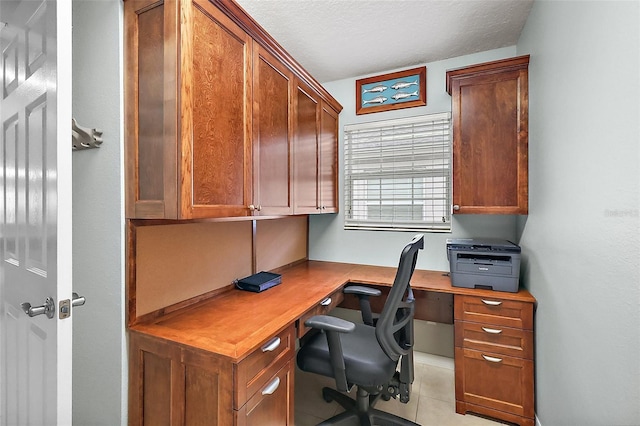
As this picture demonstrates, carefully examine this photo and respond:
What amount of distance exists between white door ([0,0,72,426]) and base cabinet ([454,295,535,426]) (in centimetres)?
207

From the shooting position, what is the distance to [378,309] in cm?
267

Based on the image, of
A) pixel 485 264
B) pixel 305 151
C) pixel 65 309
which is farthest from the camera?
pixel 305 151

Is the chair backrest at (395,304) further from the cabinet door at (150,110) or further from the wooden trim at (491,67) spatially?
the wooden trim at (491,67)

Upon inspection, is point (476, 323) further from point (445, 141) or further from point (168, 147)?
point (168, 147)

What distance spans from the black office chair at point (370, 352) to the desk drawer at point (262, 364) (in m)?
0.15

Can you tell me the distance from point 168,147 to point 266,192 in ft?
2.18

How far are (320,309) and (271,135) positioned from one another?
1.14m

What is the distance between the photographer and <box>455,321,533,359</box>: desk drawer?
1811 millimetres

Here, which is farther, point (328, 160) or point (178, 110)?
point (328, 160)

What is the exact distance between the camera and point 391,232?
275 cm

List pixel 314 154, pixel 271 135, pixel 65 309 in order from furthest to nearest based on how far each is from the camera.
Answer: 1. pixel 314 154
2. pixel 271 135
3. pixel 65 309

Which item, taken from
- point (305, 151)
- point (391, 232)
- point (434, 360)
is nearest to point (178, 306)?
point (305, 151)

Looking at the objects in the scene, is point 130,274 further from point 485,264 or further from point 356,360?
point 485,264

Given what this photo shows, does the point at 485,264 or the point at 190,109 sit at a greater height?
the point at 190,109
